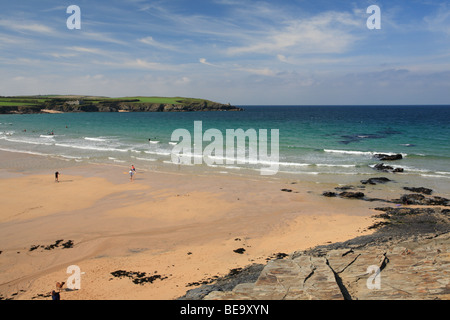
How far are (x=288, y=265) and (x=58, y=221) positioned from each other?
14.4 metres

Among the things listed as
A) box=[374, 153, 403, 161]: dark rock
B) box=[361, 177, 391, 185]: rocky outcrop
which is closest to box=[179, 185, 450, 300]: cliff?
box=[361, 177, 391, 185]: rocky outcrop

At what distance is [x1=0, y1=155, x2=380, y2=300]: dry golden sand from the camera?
11.8 meters

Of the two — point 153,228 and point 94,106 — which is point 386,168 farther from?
point 94,106

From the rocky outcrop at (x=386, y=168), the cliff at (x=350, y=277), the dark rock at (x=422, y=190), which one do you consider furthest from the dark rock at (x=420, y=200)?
the cliff at (x=350, y=277)

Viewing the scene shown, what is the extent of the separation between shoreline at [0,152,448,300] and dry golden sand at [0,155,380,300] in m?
0.05

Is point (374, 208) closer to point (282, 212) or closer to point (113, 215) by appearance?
point (282, 212)

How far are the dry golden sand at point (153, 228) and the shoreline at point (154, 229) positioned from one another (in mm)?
51

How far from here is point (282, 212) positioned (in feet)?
63.4

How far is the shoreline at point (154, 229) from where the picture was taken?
1171 centimetres

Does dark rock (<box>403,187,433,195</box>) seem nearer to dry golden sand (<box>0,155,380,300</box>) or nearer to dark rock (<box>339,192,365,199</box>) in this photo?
dark rock (<box>339,192,365,199</box>)

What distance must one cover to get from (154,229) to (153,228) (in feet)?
0.55

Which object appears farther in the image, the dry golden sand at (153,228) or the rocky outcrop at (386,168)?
the rocky outcrop at (386,168)

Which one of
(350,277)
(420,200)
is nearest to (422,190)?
(420,200)

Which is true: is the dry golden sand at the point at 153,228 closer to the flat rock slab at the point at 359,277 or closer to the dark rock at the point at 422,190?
the flat rock slab at the point at 359,277
